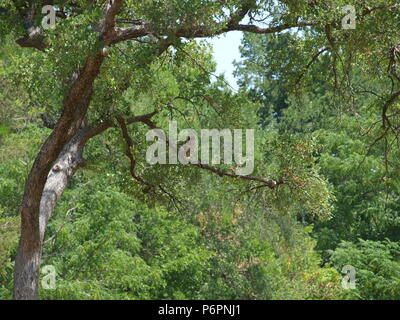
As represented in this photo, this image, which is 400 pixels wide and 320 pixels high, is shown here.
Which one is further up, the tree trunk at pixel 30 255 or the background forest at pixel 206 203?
the background forest at pixel 206 203

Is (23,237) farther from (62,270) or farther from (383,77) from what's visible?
(62,270)

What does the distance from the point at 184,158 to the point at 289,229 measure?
1102 cm

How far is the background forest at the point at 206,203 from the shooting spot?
36.7 feet

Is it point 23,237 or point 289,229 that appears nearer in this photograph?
point 23,237

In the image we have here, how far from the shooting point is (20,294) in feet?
31.6

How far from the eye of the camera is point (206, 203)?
21.0 metres

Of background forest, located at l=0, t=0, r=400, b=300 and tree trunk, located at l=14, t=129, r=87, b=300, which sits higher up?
background forest, located at l=0, t=0, r=400, b=300

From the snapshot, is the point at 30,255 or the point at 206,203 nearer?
the point at 30,255

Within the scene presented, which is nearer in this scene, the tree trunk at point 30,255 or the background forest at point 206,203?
the tree trunk at point 30,255

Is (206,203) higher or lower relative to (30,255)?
higher

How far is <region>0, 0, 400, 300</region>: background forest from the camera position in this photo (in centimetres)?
1118

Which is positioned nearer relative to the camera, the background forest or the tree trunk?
the tree trunk
